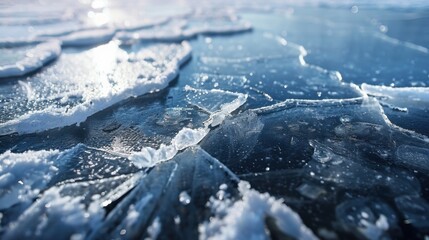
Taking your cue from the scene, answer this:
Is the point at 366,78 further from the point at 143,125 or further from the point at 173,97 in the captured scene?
the point at 143,125

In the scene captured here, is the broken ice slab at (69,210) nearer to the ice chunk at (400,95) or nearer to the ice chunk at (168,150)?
the ice chunk at (168,150)

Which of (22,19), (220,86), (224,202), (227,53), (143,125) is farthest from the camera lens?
(22,19)

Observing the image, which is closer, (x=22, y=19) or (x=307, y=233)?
(x=307, y=233)

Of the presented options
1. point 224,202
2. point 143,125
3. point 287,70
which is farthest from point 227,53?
point 224,202

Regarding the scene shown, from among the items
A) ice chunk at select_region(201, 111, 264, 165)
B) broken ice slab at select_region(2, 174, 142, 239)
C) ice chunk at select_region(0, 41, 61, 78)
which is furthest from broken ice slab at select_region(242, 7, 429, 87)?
ice chunk at select_region(0, 41, 61, 78)

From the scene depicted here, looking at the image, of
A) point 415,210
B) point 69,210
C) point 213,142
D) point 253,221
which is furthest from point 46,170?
point 415,210

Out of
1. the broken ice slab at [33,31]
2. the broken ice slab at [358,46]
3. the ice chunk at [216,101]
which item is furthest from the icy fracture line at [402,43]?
the broken ice slab at [33,31]
